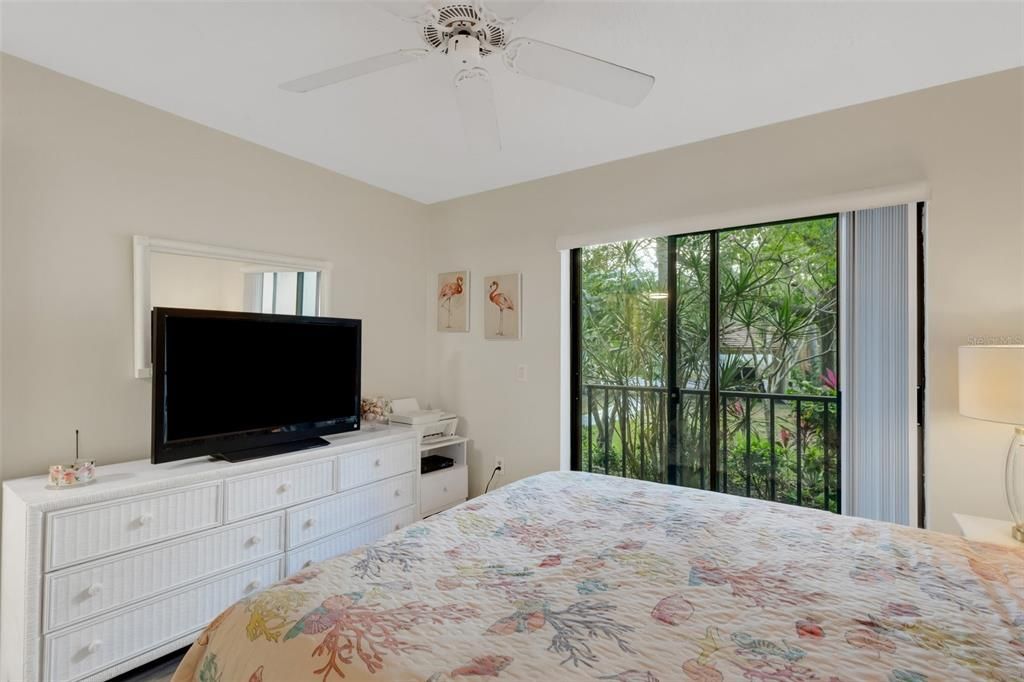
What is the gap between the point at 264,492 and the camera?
2221 mm

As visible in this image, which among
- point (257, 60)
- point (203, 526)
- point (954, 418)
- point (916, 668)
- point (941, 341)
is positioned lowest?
point (203, 526)

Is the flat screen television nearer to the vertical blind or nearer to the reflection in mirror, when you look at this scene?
the reflection in mirror

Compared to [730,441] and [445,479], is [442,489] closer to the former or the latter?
[445,479]

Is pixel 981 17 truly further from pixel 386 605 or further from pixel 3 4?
pixel 3 4

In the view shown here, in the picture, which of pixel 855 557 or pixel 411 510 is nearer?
pixel 855 557

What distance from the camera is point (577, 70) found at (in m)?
1.47

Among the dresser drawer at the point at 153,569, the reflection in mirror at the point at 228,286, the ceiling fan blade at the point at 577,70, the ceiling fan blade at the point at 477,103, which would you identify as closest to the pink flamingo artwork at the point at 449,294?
the reflection in mirror at the point at 228,286

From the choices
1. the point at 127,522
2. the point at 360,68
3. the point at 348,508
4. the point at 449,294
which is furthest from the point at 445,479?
the point at 360,68

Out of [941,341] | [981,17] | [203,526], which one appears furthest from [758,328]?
[203,526]

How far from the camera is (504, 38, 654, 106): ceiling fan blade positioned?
140 cm

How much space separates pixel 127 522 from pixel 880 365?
10.9ft

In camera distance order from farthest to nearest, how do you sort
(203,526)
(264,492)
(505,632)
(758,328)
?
(758,328) < (264,492) < (203,526) < (505,632)

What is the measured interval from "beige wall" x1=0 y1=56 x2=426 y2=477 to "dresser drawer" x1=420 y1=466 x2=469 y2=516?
1.56 meters

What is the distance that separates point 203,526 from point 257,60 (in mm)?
1958
